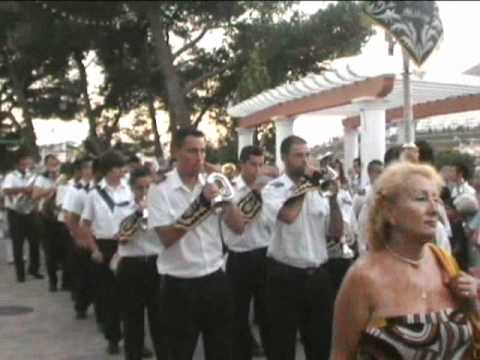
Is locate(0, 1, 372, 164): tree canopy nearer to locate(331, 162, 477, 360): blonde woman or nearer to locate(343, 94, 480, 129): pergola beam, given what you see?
locate(331, 162, 477, 360): blonde woman

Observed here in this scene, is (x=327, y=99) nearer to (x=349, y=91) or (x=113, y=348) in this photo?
(x=349, y=91)

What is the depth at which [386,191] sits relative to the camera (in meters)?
2.68

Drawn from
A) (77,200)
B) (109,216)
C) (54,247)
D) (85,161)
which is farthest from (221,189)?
(54,247)

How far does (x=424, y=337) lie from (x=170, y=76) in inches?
166

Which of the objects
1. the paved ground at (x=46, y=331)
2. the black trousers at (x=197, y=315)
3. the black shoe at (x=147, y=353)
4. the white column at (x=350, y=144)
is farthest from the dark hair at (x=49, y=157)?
the white column at (x=350, y=144)

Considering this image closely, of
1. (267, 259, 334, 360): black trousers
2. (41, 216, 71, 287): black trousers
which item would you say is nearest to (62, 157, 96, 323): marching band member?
(41, 216, 71, 287): black trousers

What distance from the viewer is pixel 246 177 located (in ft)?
20.7

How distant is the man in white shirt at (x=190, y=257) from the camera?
15.2 feet

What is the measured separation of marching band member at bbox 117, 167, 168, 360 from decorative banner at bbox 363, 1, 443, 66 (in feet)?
10.2

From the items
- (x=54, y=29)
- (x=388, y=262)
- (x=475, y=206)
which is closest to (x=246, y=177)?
(x=475, y=206)

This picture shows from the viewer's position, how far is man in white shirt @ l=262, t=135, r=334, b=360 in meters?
5.17

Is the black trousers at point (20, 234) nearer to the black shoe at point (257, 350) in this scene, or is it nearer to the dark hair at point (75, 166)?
the dark hair at point (75, 166)

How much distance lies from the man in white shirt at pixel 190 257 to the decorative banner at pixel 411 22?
1.47m

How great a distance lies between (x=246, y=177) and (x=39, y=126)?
10.4ft
